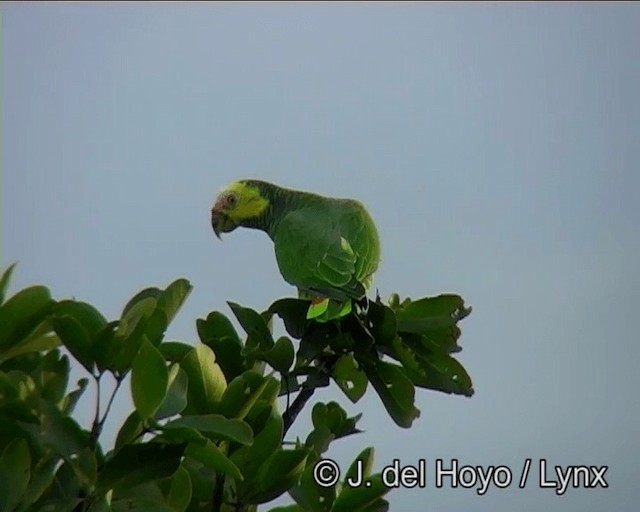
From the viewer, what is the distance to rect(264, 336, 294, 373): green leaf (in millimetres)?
483

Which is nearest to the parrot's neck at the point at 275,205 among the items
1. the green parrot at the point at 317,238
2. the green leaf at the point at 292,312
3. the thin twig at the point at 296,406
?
the green parrot at the point at 317,238

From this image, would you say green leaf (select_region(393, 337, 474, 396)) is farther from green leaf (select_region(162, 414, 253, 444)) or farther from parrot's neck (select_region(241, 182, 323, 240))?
parrot's neck (select_region(241, 182, 323, 240))

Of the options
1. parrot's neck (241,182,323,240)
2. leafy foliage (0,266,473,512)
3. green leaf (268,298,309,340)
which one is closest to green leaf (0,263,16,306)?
leafy foliage (0,266,473,512)

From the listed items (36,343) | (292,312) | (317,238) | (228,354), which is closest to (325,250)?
(317,238)

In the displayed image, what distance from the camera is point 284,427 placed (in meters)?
0.44

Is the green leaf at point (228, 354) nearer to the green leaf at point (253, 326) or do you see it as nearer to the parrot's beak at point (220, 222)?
the green leaf at point (253, 326)

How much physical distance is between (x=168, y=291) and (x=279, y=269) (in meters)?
0.40

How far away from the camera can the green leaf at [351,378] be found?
1.74 ft

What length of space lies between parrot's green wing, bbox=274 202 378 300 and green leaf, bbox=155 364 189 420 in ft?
0.90

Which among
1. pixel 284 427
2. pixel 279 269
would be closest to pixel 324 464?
pixel 284 427

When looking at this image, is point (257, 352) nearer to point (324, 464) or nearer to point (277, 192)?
point (324, 464)

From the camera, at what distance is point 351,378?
536mm

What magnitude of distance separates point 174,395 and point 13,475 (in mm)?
76

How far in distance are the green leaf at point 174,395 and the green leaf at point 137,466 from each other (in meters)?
0.02
